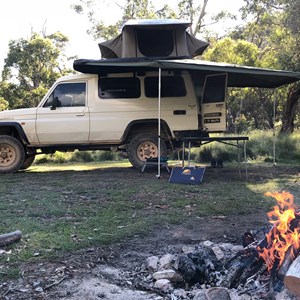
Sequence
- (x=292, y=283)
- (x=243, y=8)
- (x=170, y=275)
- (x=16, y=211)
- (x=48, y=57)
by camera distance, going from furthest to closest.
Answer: (x=48, y=57)
(x=243, y=8)
(x=16, y=211)
(x=170, y=275)
(x=292, y=283)

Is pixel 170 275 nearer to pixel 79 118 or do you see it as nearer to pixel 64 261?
pixel 64 261

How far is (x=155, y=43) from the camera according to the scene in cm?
990

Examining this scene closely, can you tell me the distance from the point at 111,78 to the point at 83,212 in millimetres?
4414

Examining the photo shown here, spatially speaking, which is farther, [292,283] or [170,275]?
[170,275]

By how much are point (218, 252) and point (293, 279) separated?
3.38ft

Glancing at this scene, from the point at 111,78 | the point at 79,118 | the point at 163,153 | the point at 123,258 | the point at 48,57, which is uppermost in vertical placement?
the point at 48,57

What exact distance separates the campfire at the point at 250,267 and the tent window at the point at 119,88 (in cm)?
581

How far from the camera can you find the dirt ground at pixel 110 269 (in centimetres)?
277

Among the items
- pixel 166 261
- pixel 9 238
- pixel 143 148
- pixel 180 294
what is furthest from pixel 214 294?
pixel 143 148

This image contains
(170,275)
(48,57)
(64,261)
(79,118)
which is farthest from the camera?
(48,57)

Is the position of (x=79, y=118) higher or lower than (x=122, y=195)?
higher

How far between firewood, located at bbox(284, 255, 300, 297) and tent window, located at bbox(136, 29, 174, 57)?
7.97 metres

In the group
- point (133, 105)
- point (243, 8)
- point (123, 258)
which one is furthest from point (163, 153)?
point (243, 8)

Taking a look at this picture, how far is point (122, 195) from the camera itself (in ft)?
19.9
